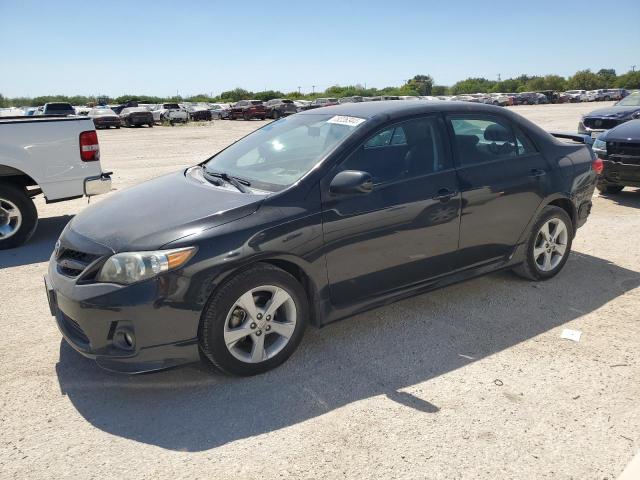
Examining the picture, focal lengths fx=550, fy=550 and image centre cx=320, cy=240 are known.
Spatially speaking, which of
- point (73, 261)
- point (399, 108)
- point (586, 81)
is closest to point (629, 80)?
point (586, 81)

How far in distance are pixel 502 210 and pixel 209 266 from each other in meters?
2.52

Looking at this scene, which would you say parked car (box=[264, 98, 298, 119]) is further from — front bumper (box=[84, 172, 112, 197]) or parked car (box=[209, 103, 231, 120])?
front bumper (box=[84, 172, 112, 197])

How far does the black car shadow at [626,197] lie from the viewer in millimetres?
8203

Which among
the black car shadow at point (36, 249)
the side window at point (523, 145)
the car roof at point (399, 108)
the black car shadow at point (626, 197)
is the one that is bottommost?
the black car shadow at point (626, 197)

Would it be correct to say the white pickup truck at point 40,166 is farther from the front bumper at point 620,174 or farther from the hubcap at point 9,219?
the front bumper at point 620,174

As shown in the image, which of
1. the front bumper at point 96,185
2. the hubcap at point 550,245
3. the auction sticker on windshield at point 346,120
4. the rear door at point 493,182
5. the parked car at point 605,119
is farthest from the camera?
the parked car at point 605,119

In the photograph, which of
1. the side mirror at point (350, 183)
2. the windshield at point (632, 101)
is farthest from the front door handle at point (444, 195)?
the windshield at point (632, 101)

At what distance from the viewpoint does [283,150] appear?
416 centimetres

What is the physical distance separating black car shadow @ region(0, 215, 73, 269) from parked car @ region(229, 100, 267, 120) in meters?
33.3

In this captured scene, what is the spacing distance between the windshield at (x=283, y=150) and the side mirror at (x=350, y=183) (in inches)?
10.4

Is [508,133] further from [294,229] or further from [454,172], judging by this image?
[294,229]

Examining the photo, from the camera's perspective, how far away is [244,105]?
4144 centimetres

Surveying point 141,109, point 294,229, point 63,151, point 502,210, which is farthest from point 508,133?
point 141,109

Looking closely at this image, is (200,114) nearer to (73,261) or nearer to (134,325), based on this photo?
(73,261)
